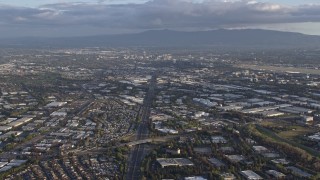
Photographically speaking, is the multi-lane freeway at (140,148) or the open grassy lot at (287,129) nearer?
the multi-lane freeway at (140,148)

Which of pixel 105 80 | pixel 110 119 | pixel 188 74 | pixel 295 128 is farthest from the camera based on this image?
pixel 188 74

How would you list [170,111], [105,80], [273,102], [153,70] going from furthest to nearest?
[153,70], [105,80], [273,102], [170,111]

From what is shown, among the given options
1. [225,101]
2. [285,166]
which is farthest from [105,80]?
[285,166]

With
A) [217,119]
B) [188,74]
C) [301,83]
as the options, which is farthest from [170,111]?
[188,74]

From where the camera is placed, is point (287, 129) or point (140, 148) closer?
point (140, 148)

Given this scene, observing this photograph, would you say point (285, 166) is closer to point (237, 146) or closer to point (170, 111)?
point (237, 146)

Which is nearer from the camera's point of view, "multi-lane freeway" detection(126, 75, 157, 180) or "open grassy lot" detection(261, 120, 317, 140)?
"multi-lane freeway" detection(126, 75, 157, 180)

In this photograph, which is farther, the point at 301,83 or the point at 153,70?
the point at 153,70
